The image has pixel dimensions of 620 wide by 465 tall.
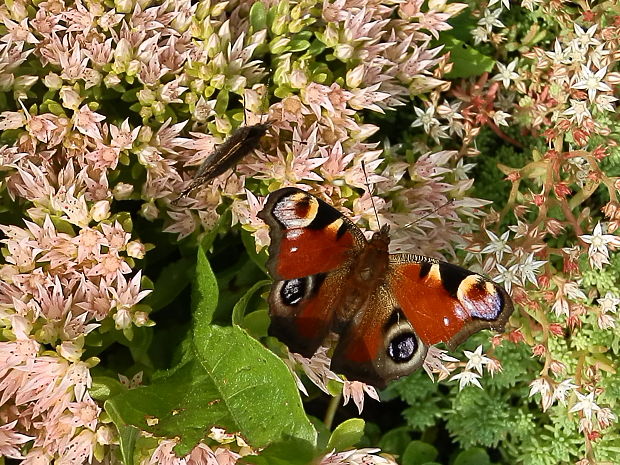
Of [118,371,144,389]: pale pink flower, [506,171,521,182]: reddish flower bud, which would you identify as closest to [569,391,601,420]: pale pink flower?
[506,171,521,182]: reddish flower bud

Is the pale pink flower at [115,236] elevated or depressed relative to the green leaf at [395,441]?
elevated

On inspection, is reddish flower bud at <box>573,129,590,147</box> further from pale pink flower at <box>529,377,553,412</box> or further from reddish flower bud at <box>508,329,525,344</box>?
pale pink flower at <box>529,377,553,412</box>

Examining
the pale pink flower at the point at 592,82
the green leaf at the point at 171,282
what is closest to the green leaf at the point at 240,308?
the green leaf at the point at 171,282

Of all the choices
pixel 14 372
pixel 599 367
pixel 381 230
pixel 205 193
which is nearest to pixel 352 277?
pixel 381 230

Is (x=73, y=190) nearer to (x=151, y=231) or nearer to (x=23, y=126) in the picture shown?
(x=23, y=126)

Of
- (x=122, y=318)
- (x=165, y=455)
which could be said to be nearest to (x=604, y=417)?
(x=165, y=455)

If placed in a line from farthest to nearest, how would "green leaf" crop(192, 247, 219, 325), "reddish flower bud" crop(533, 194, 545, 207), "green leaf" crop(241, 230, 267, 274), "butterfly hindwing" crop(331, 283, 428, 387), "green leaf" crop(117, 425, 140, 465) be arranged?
1. "reddish flower bud" crop(533, 194, 545, 207)
2. "green leaf" crop(241, 230, 267, 274)
3. "green leaf" crop(192, 247, 219, 325)
4. "butterfly hindwing" crop(331, 283, 428, 387)
5. "green leaf" crop(117, 425, 140, 465)

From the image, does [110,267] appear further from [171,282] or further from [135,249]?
[171,282]

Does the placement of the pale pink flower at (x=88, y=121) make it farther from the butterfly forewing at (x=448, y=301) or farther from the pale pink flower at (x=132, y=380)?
the butterfly forewing at (x=448, y=301)
